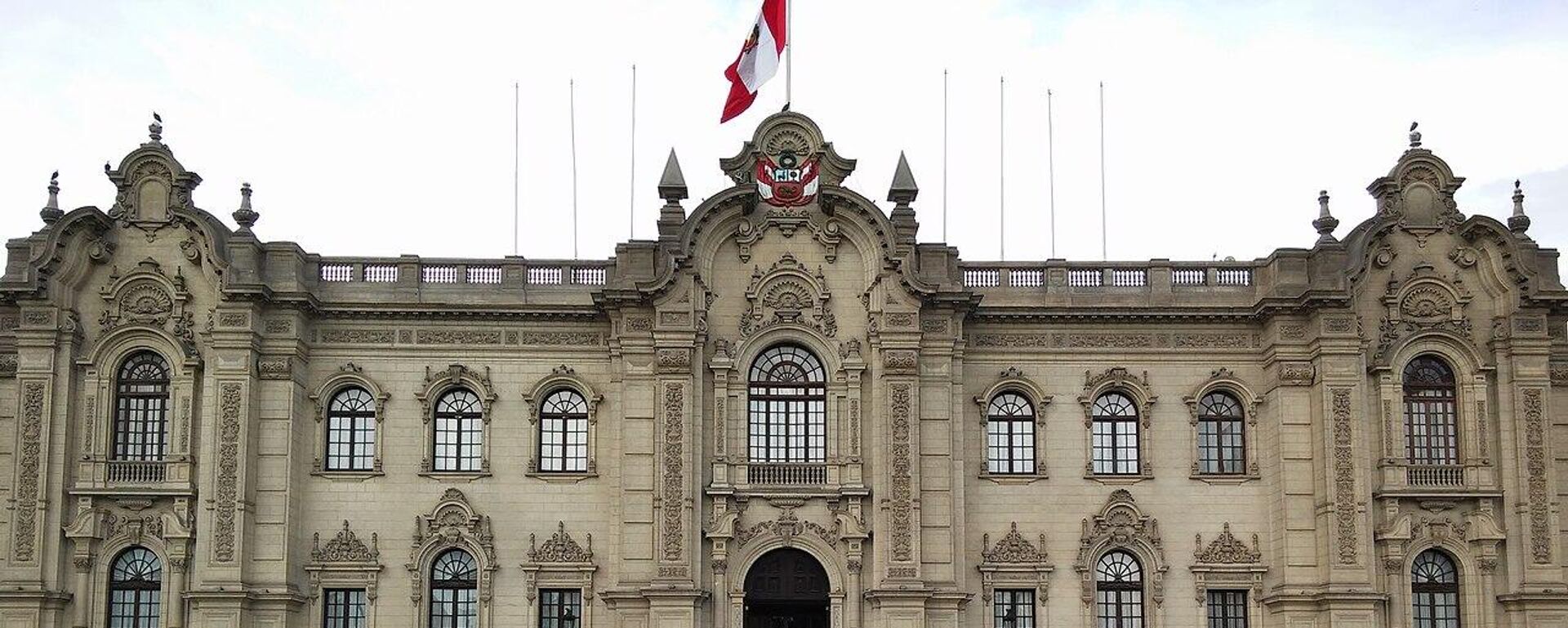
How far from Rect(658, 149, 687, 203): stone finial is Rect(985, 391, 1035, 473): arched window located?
777cm

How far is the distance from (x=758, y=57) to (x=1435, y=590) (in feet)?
57.7

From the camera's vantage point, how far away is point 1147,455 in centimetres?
4238

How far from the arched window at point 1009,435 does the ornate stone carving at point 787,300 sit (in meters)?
3.88

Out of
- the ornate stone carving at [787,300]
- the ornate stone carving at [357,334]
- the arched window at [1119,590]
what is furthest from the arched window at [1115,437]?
the ornate stone carving at [357,334]

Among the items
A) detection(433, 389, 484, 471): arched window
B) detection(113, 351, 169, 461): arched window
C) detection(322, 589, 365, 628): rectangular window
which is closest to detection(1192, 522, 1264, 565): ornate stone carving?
detection(433, 389, 484, 471): arched window

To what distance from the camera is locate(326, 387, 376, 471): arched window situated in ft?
138

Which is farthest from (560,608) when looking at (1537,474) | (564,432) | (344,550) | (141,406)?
(1537,474)

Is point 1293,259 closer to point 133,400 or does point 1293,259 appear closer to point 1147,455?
point 1147,455

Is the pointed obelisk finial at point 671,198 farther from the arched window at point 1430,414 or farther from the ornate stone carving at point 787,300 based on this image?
the arched window at point 1430,414

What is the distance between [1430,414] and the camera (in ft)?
139

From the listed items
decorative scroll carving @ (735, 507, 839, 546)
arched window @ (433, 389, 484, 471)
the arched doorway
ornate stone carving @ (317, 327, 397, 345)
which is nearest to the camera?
decorative scroll carving @ (735, 507, 839, 546)

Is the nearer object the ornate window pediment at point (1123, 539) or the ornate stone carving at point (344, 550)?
the ornate stone carving at point (344, 550)

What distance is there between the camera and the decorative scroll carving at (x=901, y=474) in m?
40.6

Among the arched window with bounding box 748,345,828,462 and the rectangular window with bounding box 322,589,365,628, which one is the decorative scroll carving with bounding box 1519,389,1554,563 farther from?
the rectangular window with bounding box 322,589,365,628
